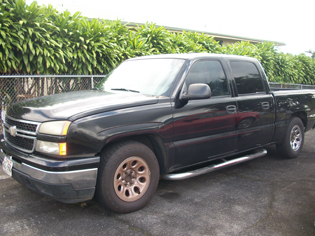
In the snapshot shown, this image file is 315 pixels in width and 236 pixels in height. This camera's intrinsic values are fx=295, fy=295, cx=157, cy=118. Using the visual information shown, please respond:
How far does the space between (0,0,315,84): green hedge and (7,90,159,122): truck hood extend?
10.7 feet

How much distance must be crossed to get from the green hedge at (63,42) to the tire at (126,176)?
4.26 m

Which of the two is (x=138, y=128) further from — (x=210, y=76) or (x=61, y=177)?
(x=210, y=76)

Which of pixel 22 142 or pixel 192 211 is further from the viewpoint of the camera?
pixel 192 211

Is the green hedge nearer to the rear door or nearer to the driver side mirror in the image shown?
the rear door

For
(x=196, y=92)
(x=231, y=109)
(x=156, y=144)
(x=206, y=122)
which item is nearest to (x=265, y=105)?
(x=231, y=109)

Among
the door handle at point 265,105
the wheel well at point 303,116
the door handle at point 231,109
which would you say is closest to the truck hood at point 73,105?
the door handle at point 231,109

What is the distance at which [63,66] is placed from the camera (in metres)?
7.12

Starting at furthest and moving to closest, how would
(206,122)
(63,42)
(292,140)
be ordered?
(63,42), (292,140), (206,122)

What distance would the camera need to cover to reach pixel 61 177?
2814 millimetres

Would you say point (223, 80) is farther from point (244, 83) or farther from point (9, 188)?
point (9, 188)

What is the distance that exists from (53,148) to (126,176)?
2.86 feet

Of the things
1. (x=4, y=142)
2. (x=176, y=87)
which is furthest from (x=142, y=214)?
(x=4, y=142)

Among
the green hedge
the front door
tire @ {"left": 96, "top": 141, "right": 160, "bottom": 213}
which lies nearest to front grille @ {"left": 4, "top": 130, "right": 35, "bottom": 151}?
tire @ {"left": 96, "top": 141, "right": 160, "bottom": 213}

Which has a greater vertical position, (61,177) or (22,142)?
(22,142)
